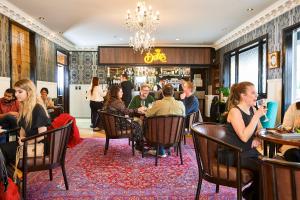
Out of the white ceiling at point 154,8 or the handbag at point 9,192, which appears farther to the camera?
the white ceiling at point 154,8

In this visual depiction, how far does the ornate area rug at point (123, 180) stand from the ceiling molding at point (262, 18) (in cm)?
352

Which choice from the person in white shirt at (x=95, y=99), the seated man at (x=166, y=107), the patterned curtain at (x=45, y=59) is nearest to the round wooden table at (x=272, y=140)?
the seated man at (x=166, y=107)

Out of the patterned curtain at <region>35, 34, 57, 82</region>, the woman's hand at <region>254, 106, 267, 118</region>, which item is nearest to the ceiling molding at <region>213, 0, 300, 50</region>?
the woman's hand at <region>254, 106, 267, 118</region>

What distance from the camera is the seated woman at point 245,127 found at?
Answer: 7.97ft

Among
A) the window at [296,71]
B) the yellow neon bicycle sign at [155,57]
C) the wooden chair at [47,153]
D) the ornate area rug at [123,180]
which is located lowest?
the ornate area rug at [123,180]

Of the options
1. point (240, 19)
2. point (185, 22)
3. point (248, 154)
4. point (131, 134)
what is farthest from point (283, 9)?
point (248, 154)

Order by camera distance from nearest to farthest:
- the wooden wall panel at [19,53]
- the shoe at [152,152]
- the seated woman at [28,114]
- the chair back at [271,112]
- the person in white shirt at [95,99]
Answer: the seated woman at [28,114], the shoe at [152,152], the chair back at [271,112], the wooden wall panel at [19,53], the person in white shirt at [95,99]

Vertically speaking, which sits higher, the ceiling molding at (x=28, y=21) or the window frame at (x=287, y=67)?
the ceiling molding at (x=28, y=21)

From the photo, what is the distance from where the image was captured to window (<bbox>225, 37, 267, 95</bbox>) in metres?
7.23

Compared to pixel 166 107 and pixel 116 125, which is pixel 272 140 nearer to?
pixel 166 107

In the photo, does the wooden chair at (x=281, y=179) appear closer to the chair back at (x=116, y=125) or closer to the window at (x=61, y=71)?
the chair back at (x=116, y=125)

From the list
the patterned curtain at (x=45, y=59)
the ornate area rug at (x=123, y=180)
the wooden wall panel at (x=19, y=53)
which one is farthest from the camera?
the patterned curtain at (x=45, y=59)

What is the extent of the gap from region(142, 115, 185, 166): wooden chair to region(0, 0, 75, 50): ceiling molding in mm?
4185

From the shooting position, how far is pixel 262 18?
686 centimetres
